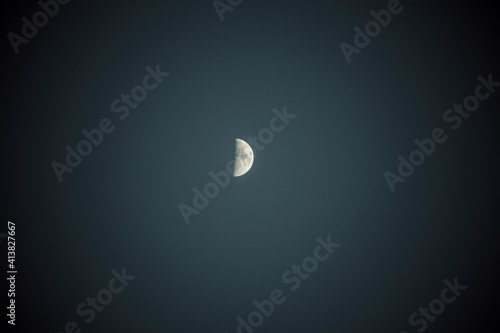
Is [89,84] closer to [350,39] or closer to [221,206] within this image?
[221,206]

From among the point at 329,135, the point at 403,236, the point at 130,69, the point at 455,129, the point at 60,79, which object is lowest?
the point at 403,236

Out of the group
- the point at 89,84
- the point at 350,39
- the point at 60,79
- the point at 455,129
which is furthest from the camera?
the point at 350,39

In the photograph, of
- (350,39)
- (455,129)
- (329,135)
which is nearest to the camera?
(455,129)

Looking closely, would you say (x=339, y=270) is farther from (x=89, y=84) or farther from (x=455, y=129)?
(x=89, y=84)

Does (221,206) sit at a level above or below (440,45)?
above

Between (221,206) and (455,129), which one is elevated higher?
(221,206)

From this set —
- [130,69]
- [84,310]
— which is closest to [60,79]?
[130,69]

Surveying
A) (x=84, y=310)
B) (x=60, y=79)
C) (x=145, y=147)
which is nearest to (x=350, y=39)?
(x=145, y=147)

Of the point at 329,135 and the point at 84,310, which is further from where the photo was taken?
the point at 329,135

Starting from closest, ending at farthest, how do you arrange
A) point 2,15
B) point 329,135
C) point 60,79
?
point 2,15 < point 60,79 < point 329,135
